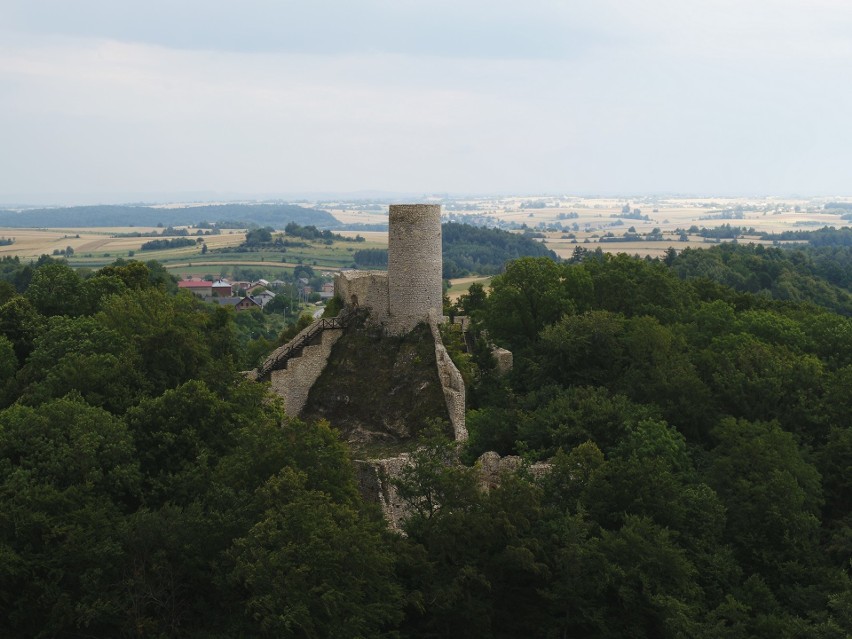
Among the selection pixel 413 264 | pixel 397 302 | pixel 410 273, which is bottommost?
pixel 397 302

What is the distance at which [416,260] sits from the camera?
36656 mm

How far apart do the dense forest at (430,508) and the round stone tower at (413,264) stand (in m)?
4.91

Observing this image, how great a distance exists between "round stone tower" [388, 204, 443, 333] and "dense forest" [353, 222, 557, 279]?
109 meters

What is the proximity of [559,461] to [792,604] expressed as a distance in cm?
636

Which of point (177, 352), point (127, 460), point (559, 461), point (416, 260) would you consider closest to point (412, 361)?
point (416, 260)

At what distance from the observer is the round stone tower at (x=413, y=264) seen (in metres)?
36.6

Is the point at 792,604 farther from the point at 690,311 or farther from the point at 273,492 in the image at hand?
the point at 690,311

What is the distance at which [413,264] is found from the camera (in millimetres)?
36719

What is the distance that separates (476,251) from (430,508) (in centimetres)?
14468

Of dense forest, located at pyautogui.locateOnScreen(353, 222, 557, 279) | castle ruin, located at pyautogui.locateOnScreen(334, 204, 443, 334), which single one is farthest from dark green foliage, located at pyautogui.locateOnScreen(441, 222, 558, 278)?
castle ruin, located at pyautogui.locateOnScreen(334, 204, 443, 334)

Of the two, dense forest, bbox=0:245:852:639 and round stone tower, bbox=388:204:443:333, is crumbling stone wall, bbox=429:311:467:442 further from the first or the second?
round stone tower, bbox=388:204:443:333

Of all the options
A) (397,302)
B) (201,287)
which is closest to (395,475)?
(397,302)

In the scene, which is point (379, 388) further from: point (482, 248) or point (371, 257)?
point (482, 248)

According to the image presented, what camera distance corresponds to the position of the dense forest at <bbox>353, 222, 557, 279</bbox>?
517 ft
